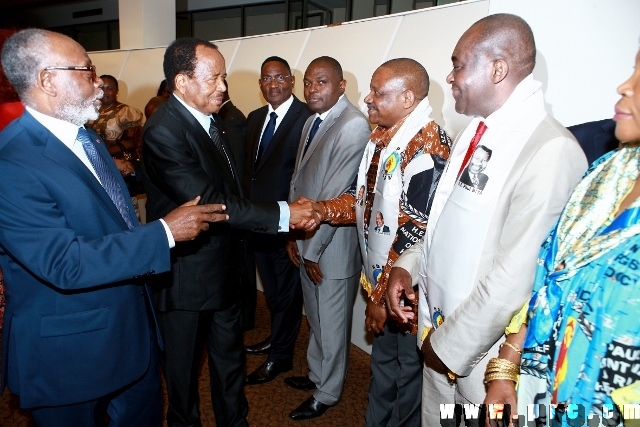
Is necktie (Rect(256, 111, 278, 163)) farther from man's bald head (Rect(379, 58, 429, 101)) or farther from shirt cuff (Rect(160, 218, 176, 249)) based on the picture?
shirt cuff (Rect(160, 218, 176, 249))

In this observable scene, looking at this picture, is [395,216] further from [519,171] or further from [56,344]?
[56,344]

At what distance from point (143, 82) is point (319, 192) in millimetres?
4482

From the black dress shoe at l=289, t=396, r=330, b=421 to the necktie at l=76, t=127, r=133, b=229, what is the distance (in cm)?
144

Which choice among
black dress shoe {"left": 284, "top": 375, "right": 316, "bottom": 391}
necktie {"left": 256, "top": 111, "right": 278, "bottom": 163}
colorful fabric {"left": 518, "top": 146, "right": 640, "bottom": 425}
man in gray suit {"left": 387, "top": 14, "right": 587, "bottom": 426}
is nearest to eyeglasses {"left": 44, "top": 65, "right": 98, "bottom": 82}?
man in gray suit {"left": 387, "top": 14, "right": 587, "bottom": 426}

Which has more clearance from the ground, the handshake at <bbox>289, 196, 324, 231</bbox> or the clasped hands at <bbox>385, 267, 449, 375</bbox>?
the handshake at <bbox>289, 196, 324, 231</bbox>

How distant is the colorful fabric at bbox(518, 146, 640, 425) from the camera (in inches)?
35.8

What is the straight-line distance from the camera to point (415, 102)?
2.11m

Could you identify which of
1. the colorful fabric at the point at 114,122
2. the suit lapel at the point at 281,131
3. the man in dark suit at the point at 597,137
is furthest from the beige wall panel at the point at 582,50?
the colorful fabric at the point at 114,122

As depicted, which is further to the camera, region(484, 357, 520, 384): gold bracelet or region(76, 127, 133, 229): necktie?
region(76, 127, 133, 229): necktie

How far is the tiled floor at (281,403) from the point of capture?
250 centimetres

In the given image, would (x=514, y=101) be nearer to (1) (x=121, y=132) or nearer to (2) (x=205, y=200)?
(2) (x=205, y=200)

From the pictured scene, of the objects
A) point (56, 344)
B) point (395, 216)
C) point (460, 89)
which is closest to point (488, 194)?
point (460, 89)

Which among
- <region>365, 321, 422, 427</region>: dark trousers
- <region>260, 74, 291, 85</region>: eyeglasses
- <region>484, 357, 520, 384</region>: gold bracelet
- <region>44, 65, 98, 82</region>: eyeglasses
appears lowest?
<region>365, 321, 422, 427</region>: dark trousers

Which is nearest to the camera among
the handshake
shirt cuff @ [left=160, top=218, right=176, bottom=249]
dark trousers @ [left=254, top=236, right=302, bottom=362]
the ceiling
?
shirt cuff @ [left=160, top=218, right=176, bottom=249]
